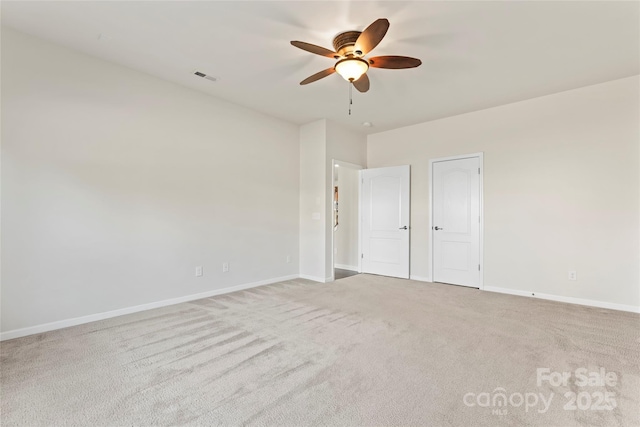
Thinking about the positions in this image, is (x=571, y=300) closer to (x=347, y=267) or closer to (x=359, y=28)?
(x=347, y=267)

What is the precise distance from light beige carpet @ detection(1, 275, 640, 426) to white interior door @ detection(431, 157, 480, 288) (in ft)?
4.35

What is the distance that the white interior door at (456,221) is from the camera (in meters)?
4.77

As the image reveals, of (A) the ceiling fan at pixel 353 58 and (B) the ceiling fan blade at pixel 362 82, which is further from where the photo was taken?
(B) the ceiling fan blade at pixel 362 82

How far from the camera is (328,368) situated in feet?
7.27

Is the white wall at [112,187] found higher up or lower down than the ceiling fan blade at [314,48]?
lower down

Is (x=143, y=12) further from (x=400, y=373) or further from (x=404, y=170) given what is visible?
(x=404, y=170)

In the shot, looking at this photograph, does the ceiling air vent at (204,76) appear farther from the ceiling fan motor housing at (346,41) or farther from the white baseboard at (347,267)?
the white baseboard at (347,267)

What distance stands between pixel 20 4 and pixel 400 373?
417 centimetres

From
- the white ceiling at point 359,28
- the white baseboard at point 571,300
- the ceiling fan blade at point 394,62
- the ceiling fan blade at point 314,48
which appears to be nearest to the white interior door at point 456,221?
the white baseboard at point 571,300

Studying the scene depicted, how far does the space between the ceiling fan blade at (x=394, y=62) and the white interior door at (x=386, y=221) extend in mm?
3026

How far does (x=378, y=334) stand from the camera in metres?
2.86

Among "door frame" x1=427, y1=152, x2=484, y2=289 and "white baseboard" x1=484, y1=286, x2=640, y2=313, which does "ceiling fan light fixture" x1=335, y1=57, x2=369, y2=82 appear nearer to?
"door frame" x1=427, y1=152, x2=484, y2=289

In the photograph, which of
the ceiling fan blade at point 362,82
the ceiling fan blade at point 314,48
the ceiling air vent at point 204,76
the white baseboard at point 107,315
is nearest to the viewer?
the ceiling fan blade at point 314,48

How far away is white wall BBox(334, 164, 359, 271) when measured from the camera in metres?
→ 6.52
